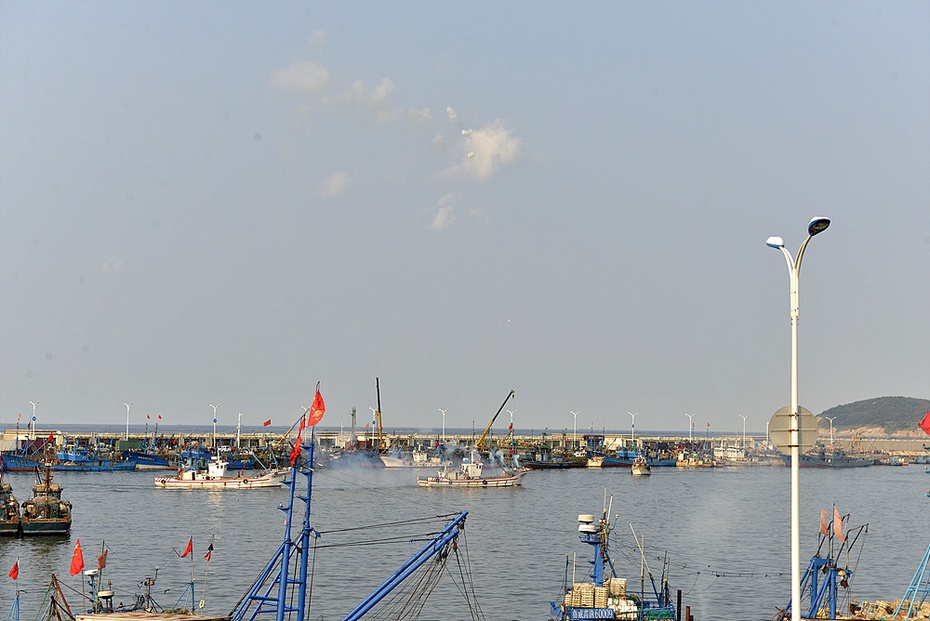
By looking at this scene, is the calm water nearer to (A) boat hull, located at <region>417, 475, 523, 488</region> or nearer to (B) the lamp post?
(A) boat hull, located at <region>417, 475, 523, 488</region>

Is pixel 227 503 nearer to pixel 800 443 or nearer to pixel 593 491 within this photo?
pixel 593 491

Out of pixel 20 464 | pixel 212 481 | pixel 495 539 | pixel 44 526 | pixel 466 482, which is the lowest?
pixel 495 539

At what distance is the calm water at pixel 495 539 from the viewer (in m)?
68.3

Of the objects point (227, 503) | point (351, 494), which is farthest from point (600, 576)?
point (351, 494)

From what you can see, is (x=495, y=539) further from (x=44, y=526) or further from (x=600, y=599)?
(x=600, y=599)

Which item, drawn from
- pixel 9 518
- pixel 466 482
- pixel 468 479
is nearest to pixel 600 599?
pixel 9 518

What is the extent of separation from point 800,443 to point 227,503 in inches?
4680

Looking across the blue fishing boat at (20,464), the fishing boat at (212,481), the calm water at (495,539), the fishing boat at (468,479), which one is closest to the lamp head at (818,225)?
the calm water at (495,539)

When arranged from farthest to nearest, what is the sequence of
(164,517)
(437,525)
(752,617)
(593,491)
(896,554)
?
(593,491) < (164,517) < (437,525) < (896,554) < (752,617)

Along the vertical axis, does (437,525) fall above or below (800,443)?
below

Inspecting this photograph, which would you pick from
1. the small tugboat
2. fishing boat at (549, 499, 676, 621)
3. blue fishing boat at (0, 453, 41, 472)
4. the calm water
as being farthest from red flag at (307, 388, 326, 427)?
blue fishing boat at (0, 453, 41, 472)

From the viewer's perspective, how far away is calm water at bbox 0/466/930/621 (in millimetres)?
68312

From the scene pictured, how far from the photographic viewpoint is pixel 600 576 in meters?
49.2

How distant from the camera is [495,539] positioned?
98.4 m
